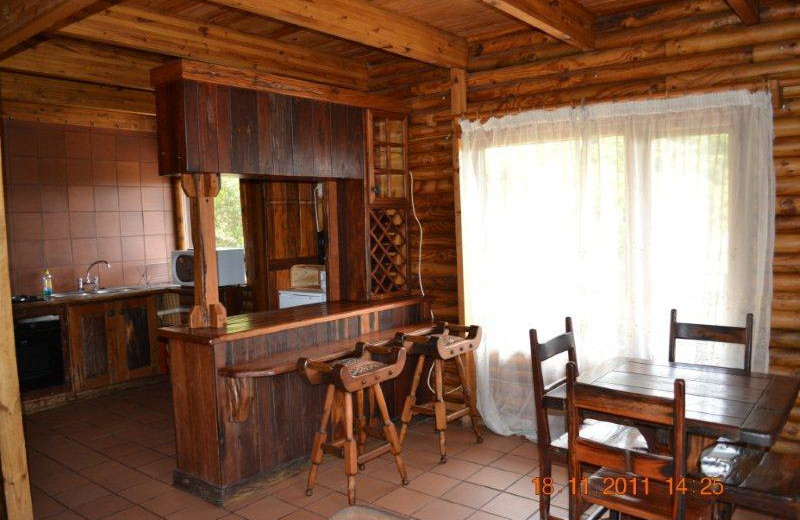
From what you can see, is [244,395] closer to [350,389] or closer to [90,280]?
[350,389]

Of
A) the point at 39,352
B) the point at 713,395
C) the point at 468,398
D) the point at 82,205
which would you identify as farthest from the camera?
the point at 82,205

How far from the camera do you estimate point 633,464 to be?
2424mm

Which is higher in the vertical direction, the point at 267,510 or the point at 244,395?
the point at 244,395

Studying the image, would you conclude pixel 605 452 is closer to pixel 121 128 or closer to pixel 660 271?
pixel 660 271

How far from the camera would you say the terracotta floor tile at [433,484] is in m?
3.94

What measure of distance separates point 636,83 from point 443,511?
3.04 m

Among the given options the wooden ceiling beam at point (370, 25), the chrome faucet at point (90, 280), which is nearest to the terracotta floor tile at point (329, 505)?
the wooden ceiling beam at point (370, 25)

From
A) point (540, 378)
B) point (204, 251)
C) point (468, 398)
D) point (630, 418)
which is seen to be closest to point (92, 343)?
point (204, 251)

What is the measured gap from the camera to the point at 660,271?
13.6ft

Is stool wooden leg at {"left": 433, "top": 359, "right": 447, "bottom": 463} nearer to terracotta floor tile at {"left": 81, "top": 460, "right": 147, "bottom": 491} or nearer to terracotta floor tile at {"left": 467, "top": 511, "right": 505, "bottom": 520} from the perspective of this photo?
terracotta floor tile at {"left": 467, "top": 511, "right": 505, "bottom": 520}

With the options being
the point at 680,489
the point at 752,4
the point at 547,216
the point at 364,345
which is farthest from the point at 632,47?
the point at 680,489

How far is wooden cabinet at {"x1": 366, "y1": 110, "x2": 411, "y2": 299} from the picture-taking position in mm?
5074

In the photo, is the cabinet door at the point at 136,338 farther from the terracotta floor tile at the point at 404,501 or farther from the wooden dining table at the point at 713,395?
the wooden dining table at the point at 713,395

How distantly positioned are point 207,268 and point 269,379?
2.74ft
